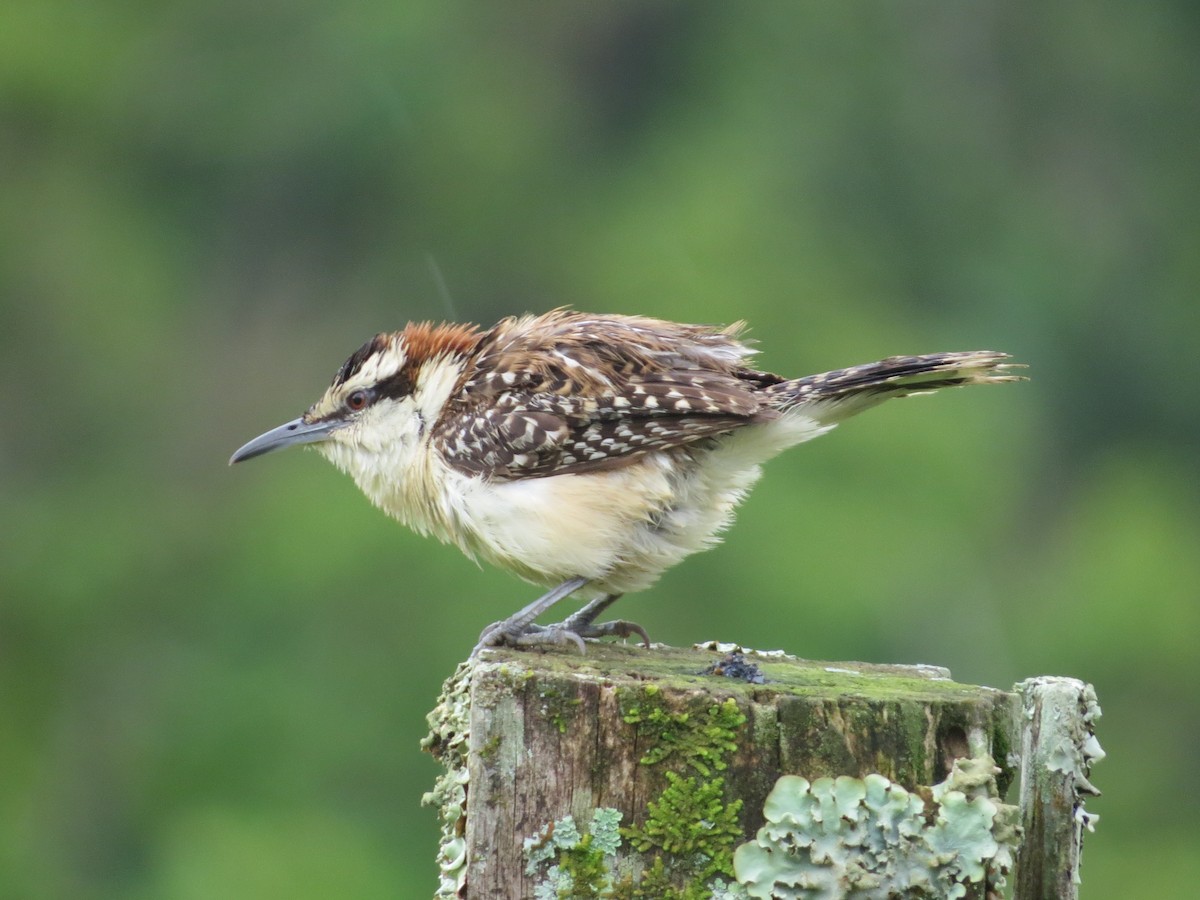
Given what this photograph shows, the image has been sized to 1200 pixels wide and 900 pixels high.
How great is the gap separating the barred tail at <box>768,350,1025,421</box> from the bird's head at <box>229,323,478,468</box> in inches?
46.4

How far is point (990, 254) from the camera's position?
21125 mm

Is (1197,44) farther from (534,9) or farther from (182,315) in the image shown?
(182,315)

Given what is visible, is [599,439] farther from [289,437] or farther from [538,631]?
[289,437]

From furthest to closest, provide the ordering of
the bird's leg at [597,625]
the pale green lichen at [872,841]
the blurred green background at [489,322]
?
the blurred green background at [489,322] → the bird's leg at [597,625] → the pale green lichen at [872,841]

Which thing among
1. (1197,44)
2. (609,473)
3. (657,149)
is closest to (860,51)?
(657,149)

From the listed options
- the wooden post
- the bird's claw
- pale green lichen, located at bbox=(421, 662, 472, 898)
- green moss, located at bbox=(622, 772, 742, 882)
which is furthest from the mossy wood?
the bird's claw

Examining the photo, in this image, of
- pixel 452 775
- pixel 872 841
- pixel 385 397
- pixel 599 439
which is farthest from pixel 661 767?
pixel 385 397

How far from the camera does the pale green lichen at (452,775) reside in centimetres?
441

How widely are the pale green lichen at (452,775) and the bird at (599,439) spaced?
359 mm

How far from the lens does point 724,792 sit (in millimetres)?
4027

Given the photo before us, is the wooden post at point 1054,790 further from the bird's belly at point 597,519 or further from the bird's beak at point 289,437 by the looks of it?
the bird's beak at point 289,437

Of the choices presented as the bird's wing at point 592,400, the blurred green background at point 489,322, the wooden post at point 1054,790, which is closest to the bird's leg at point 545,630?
the bird's wing at point 592,400

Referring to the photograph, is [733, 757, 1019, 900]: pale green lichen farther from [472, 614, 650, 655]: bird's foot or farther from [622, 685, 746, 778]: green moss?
[472, 614, 650, 655]: bird's foot

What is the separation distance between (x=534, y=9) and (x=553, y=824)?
64.0 ft
